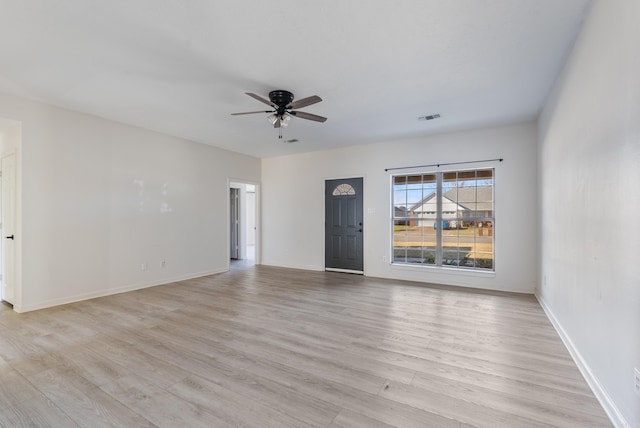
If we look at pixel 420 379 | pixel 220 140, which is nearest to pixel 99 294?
pixel 220 140

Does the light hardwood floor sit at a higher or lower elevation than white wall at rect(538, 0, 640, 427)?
lower

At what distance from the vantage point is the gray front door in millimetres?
6203

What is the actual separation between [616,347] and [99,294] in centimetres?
582

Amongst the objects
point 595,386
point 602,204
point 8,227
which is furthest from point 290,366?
point 8,227

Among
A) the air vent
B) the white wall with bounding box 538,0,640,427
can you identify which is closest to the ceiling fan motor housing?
the air vent

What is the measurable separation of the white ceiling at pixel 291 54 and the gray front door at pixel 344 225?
222 cm

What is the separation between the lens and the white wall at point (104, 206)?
3830 millimetres

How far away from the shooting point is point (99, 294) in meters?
4.44

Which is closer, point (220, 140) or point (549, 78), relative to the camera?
point (549, 78)

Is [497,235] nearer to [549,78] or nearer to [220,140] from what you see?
[549,78]

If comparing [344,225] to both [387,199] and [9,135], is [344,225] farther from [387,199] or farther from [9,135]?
[9,135]

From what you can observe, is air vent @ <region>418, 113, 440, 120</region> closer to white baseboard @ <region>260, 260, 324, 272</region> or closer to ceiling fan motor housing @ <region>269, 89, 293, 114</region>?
ceiling fan motor housing @ <region>269, 89, 293, 114</region>

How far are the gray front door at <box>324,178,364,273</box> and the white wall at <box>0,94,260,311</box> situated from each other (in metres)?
2.48

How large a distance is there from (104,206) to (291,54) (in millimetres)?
3864
